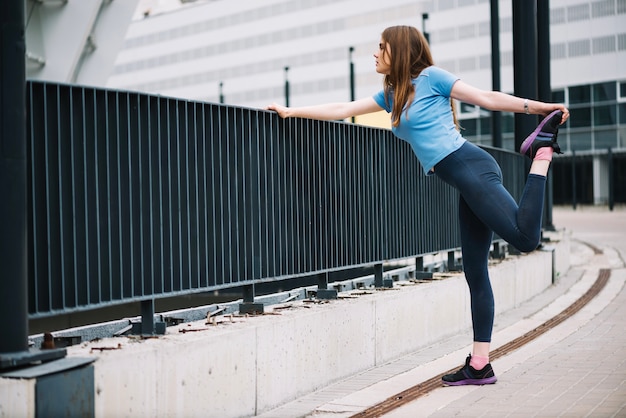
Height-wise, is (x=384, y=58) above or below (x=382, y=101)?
above

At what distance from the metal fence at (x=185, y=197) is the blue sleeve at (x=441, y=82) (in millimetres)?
1106

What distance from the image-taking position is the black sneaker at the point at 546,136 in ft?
17.7

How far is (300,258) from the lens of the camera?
6367mm

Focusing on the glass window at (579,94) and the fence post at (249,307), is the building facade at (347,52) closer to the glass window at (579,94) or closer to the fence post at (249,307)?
the glass window at (579,94)

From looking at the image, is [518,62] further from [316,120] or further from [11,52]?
[11,52]

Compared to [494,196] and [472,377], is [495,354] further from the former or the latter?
[494,196]

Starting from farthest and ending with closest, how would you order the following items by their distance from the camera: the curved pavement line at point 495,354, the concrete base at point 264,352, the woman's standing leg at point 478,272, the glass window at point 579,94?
the glass window at point 579,94 < the woman's standing leg at point 478,272 < the curved pavement line at point 495,354 < the concrete base at point 264,352

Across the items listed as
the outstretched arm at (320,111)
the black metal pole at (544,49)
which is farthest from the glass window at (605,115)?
the outstretched arm at (320,111)

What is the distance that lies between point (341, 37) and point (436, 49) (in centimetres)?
974

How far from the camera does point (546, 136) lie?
5.45 meters

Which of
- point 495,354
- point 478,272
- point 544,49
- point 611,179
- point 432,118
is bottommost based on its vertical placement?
point 495,354

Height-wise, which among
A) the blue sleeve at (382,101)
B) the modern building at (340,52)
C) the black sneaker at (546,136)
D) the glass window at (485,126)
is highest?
the modern building at (340,52)

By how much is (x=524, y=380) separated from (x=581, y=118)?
61156 millimetres

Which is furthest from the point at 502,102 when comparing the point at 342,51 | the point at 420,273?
the point at 342,51
